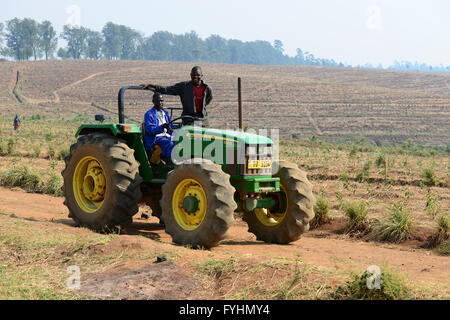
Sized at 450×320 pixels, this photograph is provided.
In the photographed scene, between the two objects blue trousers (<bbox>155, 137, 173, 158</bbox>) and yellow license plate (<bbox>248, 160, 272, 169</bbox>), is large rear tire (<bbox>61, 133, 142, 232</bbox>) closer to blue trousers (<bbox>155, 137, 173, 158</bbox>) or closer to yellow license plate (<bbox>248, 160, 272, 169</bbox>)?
blue trousers (<bbox>155, 137, 173, 158</bbox>)

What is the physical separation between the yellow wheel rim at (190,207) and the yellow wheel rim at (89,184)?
187cm

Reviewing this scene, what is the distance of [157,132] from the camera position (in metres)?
9.19

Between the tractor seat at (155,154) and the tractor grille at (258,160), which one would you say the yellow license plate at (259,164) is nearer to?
the tractor grille at (258,160)

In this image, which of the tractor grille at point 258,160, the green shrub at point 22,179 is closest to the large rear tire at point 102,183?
the tractor grille at point 258,160

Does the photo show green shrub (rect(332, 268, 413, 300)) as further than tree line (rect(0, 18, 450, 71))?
No

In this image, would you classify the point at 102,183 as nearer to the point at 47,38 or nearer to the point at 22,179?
the point at 22,179

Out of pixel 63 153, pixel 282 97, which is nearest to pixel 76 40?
pixel 282 97

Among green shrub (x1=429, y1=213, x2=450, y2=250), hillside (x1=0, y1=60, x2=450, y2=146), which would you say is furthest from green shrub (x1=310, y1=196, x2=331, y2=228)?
hillside (x1=0, y1=60, x2=450, y2=146)

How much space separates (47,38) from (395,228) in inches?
5186

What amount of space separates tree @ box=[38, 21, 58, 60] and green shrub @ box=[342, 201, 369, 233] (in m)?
129

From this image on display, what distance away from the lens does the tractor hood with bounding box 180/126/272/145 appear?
27.5ft

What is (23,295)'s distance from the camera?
5656 millimetres

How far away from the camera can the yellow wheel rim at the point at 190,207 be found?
26.4ft
